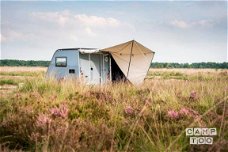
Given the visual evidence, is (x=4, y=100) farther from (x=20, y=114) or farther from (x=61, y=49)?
(x=61, y=49)

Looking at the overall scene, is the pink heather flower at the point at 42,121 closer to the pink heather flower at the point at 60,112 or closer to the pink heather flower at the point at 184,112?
the pink heather flower at the point at 60,112

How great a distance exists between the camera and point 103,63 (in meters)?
22.0

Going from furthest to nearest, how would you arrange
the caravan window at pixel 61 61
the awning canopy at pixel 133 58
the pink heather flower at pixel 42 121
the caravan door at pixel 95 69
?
1. the awning canopy at pixel 133 58
2. the caravan door at pixel 95 69
3. the caravan window at pixel 61 61
4. the pink heather flower at pixel 42 121

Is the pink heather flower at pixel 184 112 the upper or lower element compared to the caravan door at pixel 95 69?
lower

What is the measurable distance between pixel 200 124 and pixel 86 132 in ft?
6.80

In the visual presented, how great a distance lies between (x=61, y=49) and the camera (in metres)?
20.6

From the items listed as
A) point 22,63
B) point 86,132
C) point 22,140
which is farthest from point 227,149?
point 22,63
